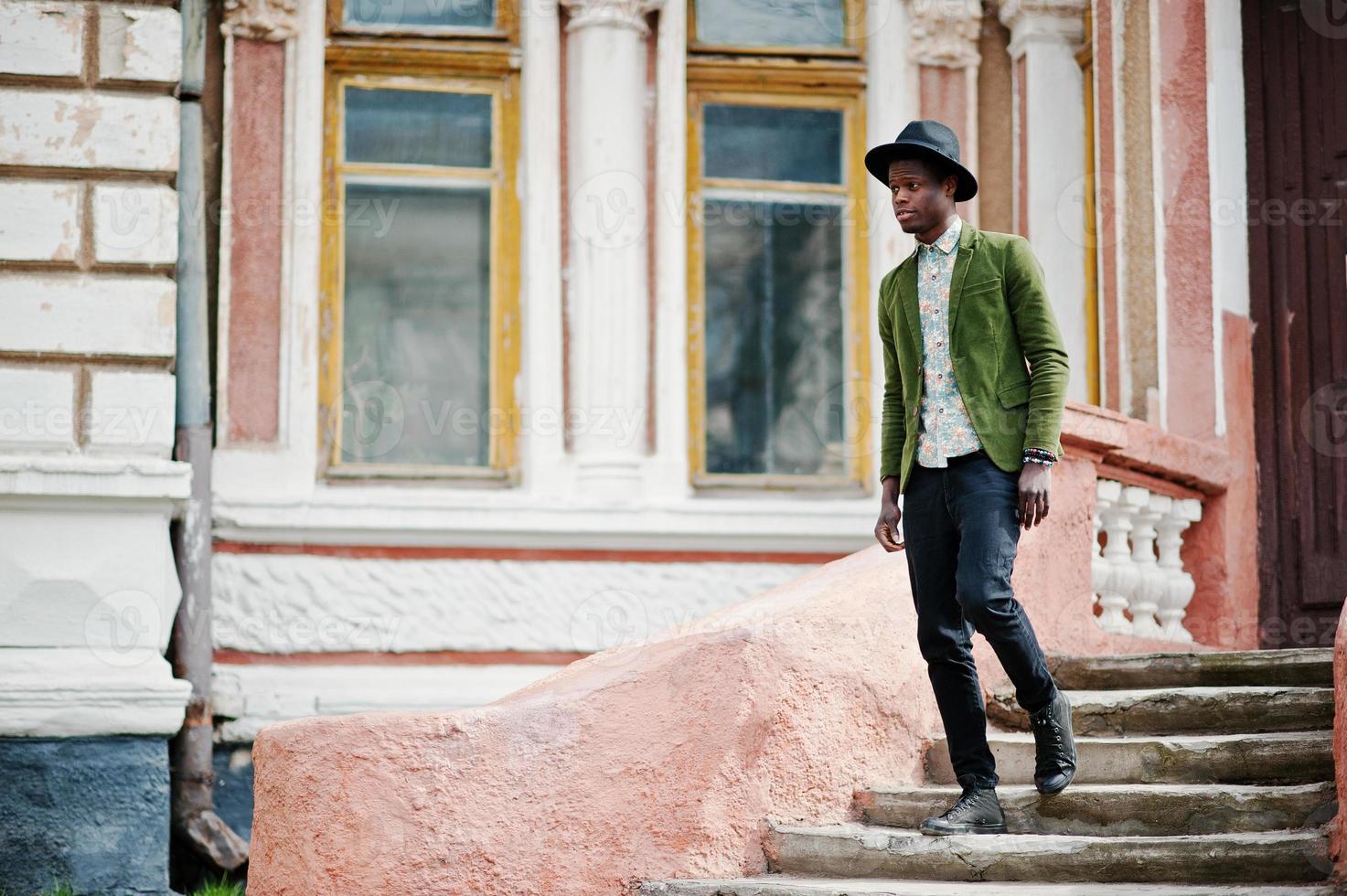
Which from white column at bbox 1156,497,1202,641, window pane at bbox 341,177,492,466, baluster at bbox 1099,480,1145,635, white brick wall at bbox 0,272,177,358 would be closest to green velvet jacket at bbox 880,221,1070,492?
baluster at bbox 1099,480,1145,635

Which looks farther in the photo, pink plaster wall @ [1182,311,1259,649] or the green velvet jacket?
pink plaster wall @ [1182,311,1259,649]

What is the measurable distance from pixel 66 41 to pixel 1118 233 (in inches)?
183

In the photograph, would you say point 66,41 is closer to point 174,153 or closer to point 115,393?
point 174,153

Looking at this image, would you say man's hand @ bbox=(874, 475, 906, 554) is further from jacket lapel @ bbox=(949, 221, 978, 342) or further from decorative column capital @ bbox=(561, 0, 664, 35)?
decorative column capital @ bbox=(561, 0, 664, 35)

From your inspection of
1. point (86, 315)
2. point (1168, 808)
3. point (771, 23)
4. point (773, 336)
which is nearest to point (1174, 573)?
point (1168, 808)

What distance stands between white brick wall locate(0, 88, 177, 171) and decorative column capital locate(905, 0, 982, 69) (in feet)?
12.0

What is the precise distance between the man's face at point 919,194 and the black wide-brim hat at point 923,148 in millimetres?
28

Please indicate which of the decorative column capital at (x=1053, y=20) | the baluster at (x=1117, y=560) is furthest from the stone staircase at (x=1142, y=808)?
the decorative column capital at (x=1053, y=20)

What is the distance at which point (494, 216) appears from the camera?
8633 mm

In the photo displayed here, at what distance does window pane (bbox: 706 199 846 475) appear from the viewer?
8.81m

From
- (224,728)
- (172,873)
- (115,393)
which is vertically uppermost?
(115,393)

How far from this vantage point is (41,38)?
7387 millimetres

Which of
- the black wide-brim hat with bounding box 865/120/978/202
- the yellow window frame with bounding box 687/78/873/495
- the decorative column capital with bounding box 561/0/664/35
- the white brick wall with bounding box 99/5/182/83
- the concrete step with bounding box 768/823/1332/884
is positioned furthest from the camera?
the yellow window frame with bounding box 687/78/873/495

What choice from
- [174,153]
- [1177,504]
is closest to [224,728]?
[174,153]
